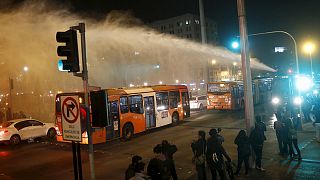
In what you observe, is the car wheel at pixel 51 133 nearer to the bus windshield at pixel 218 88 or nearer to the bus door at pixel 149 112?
the bus door at pixel 149 112

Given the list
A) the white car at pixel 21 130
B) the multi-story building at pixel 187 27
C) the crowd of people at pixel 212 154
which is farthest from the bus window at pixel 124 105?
the multi-story building at pixel 187 27

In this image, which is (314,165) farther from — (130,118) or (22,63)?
(22,63)

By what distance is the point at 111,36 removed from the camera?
27.3 meters

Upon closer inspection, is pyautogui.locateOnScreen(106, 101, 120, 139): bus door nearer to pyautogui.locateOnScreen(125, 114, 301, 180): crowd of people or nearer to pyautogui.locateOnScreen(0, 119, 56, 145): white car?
pyautogui.locateOnScreen(0, 119, 56, 145): white car

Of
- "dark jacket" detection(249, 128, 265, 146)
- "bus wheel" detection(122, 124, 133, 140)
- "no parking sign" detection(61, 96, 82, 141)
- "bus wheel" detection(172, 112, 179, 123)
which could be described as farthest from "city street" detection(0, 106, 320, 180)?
"no parking sign" detection(61, 96, 82, 141)

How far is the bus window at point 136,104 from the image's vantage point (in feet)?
59.0

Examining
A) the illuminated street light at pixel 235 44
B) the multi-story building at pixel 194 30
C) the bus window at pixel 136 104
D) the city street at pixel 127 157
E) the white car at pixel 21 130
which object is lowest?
the city street at pixel 127 157

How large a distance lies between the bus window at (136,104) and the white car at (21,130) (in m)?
5.61

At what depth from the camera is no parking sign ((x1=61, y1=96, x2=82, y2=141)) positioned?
6445 millimetres

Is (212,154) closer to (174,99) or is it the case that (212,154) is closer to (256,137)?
(256,137)

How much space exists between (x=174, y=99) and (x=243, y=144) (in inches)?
499

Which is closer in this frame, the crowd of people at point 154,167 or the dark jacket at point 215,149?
the crowd of people at point 154,167

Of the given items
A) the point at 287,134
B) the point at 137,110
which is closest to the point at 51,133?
the point at 137,110

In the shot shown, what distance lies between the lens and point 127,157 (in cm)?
1344
